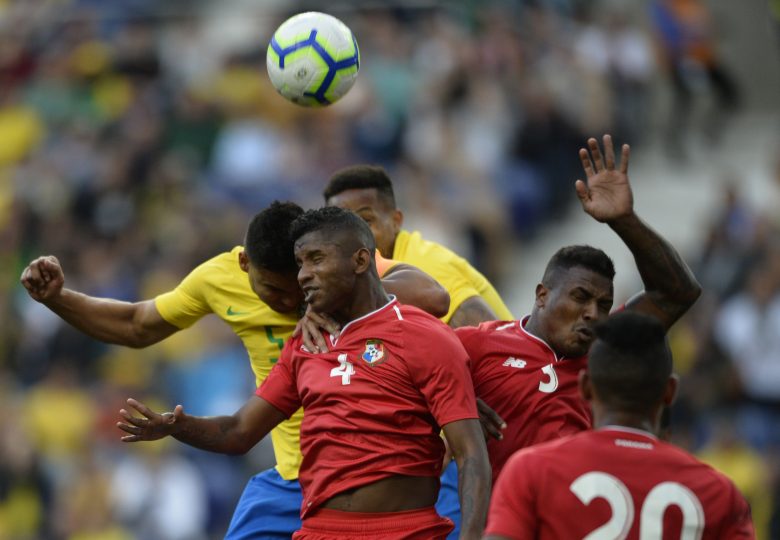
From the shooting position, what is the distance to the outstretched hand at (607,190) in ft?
19.6

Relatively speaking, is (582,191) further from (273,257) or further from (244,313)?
(244,313)

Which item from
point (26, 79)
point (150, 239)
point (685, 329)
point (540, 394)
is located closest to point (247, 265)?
point (540, 394)

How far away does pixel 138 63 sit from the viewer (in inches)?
685

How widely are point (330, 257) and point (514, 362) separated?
871mm

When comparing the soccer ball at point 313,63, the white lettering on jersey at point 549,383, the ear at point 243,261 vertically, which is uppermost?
the soccer ball at point 313,63

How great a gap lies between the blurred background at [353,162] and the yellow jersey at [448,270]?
4860 mm

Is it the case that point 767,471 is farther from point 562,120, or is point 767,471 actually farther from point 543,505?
point 543,505

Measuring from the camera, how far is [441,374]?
571 centimetres

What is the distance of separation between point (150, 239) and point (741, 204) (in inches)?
233

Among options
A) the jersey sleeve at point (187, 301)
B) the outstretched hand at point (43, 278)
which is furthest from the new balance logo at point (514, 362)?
the outstretched hand at point (43, 278)

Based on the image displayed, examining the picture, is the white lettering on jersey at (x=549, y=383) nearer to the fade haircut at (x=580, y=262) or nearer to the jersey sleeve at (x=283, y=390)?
the fade haircut at (x=580, y=262)

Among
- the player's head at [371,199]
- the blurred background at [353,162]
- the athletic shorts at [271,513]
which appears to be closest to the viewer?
the athletic shorts at [271,513]

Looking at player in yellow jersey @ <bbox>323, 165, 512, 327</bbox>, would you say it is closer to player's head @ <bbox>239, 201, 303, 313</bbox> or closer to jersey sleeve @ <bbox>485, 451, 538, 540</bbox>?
player's head @ <bbox>239, 201, 303, 313</bbox>

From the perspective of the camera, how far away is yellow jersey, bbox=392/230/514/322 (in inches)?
281
